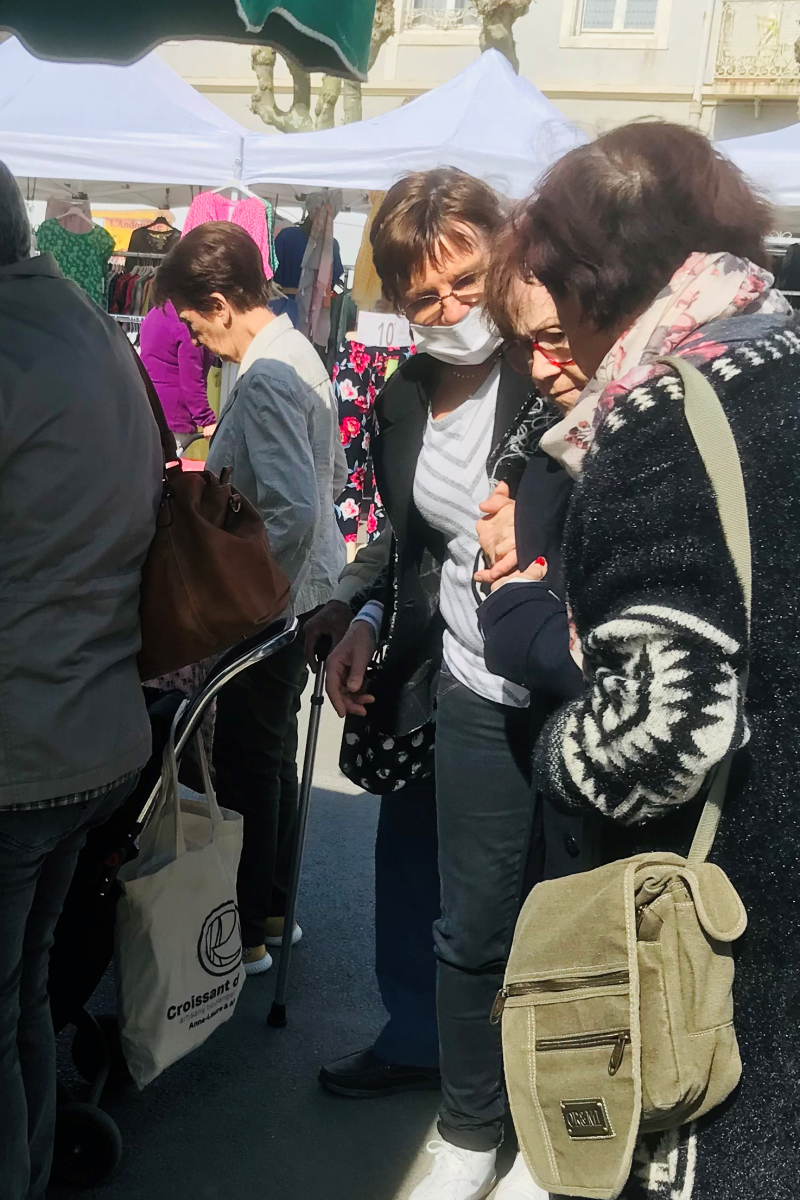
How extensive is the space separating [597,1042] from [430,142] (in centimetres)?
696

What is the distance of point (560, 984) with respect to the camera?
1188 millimetres

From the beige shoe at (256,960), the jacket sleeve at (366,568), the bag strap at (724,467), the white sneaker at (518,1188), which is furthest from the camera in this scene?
the beige shoe at (256,960)

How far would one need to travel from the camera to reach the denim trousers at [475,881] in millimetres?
2135

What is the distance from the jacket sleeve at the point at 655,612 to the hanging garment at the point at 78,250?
327 inches

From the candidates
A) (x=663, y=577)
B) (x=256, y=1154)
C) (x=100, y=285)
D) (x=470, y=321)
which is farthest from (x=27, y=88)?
(x=663, y=577)

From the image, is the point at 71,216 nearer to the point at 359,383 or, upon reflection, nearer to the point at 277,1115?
the point at 359,383

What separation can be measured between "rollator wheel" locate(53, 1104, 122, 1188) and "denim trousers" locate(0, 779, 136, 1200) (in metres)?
0.21

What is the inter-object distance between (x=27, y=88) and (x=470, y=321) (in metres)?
7.00

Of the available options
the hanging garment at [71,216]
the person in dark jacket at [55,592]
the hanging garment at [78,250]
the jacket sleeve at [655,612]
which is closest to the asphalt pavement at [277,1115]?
the person in dark jacket at [55,592]

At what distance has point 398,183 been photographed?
2.32 m

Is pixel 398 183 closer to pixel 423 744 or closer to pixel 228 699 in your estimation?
pixel 423 744

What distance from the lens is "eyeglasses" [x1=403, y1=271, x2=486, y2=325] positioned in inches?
86.4

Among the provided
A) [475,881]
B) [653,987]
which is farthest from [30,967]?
[653,987]

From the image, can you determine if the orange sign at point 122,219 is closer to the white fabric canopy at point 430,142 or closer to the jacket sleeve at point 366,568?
the white fabric canopy at point 430,142
